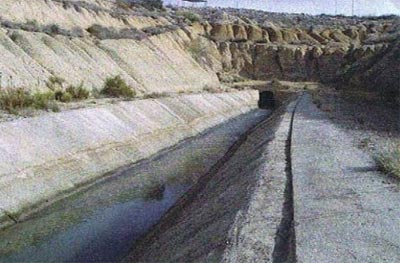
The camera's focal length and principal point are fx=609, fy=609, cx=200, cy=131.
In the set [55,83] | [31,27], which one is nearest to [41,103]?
[55,83]

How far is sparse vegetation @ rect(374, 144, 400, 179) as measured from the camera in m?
15.8

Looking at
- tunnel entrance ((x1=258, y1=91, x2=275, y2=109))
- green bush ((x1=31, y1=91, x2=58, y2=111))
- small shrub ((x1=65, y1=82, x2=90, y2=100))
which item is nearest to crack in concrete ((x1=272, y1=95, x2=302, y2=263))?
green bush ((x1=31, y1=91, x2=58, y2=111))

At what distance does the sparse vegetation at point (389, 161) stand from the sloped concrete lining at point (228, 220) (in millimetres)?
2643

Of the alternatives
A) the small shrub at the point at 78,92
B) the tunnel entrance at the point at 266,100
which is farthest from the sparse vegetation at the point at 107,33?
the tunnel entrance at the point at 266,100

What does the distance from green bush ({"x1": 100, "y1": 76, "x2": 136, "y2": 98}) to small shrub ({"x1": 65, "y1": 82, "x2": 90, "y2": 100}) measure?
12.0 ft

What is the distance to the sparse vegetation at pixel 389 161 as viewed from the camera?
621 inches

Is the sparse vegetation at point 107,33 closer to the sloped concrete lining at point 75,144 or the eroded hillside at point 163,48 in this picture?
the eroded hillside at point 163,48

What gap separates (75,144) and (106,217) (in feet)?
19.6

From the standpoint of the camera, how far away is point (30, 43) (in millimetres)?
35125

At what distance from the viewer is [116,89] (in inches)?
1507

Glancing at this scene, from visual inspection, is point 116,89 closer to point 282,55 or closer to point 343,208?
point 343,208

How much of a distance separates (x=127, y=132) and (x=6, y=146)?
Result: 358 inches

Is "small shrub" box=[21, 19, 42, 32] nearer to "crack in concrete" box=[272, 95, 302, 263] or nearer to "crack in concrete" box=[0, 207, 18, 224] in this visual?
"crack in concrete" box=[0, 207, 18, 224]

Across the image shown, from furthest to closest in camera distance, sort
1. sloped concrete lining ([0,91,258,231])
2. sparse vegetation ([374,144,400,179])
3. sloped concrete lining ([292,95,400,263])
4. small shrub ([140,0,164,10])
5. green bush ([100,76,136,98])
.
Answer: small shrub ([140,0,164,10]) → green bush ([100,76,136,98]) → sloped concrete lining ([0,91,258,231]) → sparse vegetation ([374,144,400,179]) → sloped concrete lining ([292,95,400,263])
